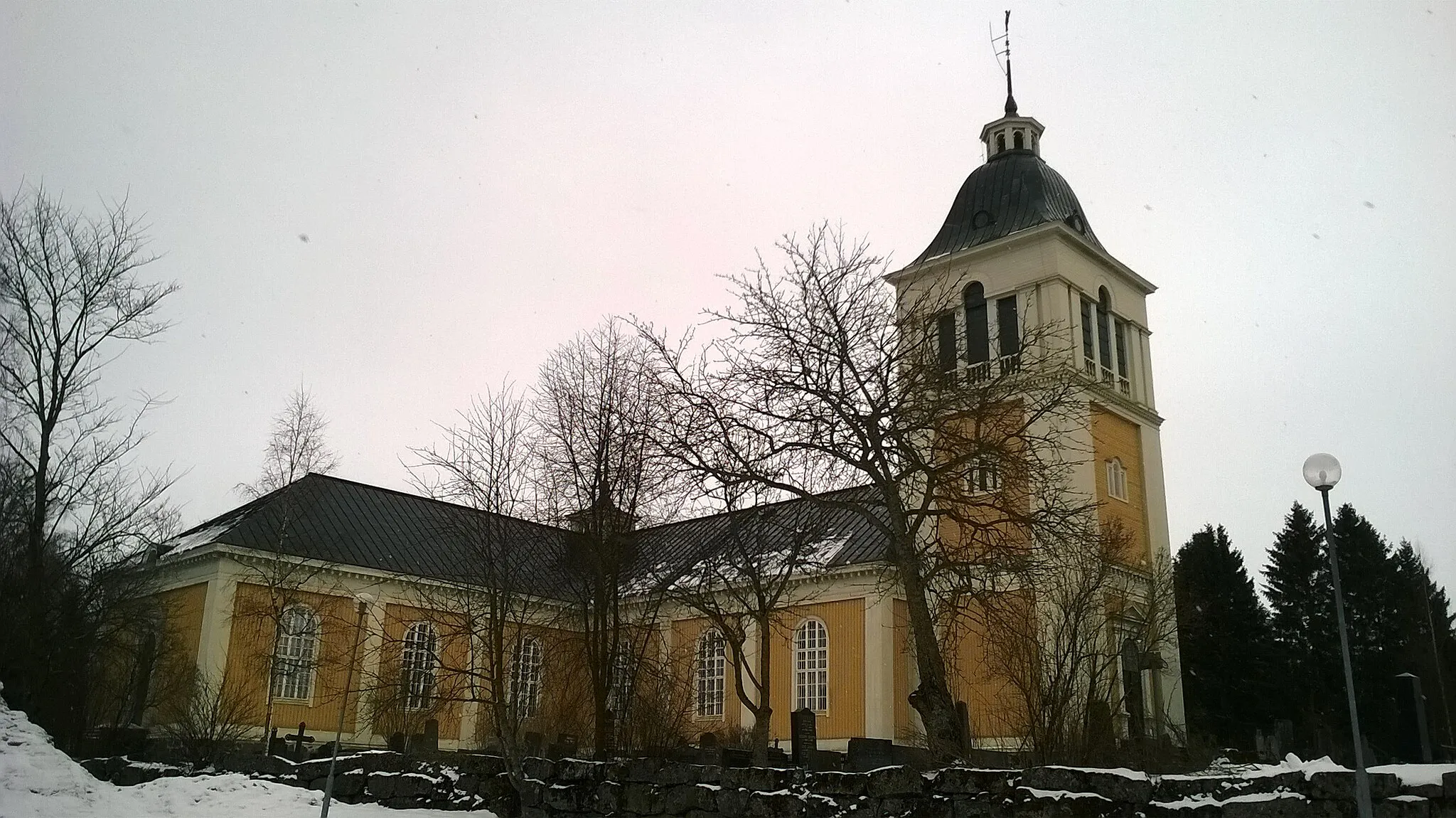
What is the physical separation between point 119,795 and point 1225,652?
36903 millimetres

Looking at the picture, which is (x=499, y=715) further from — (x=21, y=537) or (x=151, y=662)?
(x=151, y=662)

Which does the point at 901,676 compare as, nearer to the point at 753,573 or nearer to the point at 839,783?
the point at 753,573

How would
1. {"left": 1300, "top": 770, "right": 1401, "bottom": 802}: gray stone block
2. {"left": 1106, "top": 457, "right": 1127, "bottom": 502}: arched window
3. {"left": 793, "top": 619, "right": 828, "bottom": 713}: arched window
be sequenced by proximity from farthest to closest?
{"left": 793, "top": 619, "right": 828, "bottom": 713}: arched window
{"left": 1106, "top": 457, "right": 1127, "bottom": 502}: arched window
{"left": 1300, "top": 770, "right": 1401, "bottom": 802}: gray stone block

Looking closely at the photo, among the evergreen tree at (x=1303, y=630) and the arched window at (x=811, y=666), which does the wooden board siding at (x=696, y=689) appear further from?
the evergreen tree at (x=1303, y=630)

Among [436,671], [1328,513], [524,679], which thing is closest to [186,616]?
[436,671]

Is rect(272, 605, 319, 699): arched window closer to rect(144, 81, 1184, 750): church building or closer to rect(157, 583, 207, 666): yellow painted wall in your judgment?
rect(144, 81, 1184, 750): church building

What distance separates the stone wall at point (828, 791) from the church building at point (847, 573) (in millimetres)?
9378

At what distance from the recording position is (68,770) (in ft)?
49.0

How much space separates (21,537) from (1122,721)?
76.0 feet

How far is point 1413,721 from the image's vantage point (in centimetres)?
1320

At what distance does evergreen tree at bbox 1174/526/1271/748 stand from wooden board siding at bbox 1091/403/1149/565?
8.01 m

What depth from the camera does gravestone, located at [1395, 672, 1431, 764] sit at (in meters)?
13.0

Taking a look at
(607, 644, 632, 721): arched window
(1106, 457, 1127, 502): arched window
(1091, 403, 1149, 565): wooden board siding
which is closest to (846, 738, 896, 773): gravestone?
(607, 644, 632, 721): arched window

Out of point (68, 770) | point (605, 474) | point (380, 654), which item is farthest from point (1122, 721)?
point (68, 770)
